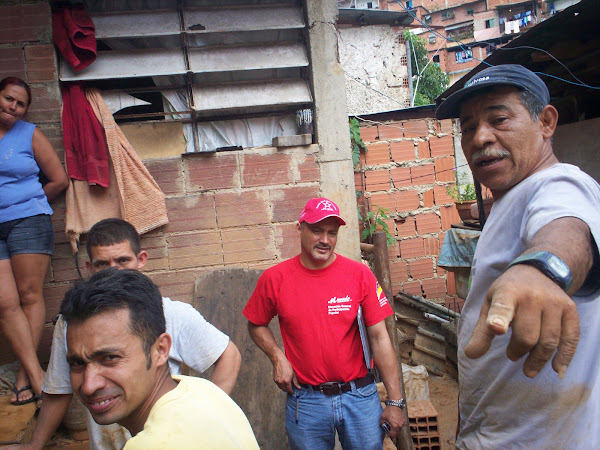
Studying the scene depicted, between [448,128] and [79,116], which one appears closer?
[79,116]

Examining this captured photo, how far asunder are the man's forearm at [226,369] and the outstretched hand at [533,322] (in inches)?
57.4

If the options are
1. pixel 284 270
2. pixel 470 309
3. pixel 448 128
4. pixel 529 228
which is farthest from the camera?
pixel 448 128

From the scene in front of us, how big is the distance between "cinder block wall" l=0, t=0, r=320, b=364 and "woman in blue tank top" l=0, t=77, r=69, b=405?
0.88 ft

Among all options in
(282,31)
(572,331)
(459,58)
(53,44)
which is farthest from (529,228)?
(459,58)

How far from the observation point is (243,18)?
10.8 ft

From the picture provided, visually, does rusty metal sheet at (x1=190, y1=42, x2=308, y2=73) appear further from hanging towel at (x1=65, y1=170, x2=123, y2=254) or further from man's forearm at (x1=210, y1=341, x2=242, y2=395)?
man's forearm at (x1=210, y1=341, x2=242, y2=395)

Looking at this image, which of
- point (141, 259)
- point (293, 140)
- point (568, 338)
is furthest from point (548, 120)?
point (293, 140)

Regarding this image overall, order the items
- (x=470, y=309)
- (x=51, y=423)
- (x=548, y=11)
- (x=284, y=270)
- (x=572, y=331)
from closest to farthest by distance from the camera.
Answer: (x=572, y=331)
(x=470, y=309)
(x=51, y=423)
(x=284, y=270)
(x=548, y=11)

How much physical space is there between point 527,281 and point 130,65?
3.20 m

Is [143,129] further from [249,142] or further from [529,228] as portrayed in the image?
[529,228]

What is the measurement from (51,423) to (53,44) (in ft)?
8.28

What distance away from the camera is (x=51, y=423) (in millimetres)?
1928

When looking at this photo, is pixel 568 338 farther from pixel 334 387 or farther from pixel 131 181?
pixel 131 181

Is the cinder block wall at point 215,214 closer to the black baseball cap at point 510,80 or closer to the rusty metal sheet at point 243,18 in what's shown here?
the rusty metal sheet at point 243,18
